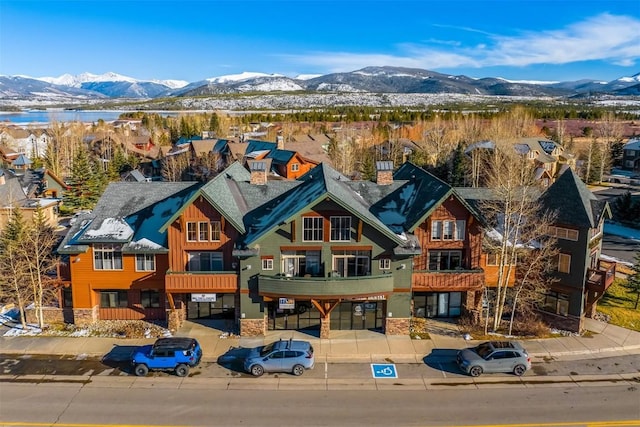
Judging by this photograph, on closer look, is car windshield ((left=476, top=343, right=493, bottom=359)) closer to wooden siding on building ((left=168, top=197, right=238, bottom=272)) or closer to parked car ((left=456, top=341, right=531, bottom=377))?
parked car ((left=456, top=341, right=531, bottom=377))

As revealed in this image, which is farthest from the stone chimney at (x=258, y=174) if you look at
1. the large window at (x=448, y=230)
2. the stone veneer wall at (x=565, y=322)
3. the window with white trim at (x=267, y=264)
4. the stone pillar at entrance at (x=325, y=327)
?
the stone veneer wall at (x=565, y=322)

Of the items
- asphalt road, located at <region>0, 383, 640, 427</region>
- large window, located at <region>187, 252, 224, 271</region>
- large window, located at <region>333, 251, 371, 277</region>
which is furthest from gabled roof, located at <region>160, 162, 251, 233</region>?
asphalt road, located at <region>0, 383, 640, 427</region>

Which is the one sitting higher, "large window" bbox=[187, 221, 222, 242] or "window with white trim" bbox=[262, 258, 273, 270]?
"large window" bbox=[187, 221, 222, 242]

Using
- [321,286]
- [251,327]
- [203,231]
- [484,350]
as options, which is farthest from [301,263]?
[484,350]

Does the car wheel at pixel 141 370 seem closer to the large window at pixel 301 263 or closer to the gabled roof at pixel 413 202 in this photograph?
the large window at pixel 301 263

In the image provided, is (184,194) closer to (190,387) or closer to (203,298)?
(203,298)

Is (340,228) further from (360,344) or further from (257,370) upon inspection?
(257,370)

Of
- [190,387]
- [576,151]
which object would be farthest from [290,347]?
[576,151]
